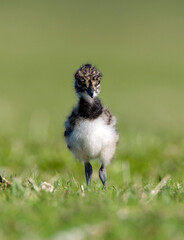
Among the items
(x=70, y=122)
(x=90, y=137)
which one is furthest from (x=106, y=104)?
(x=90, y=137)

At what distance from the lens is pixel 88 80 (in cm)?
559

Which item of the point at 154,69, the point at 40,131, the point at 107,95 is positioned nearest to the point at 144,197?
the point at 40,131

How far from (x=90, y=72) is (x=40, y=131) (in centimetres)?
539

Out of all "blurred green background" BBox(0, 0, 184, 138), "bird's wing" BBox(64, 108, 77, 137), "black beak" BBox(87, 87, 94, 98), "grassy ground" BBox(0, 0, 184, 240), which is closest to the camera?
"grassy ground" BBox(0, 0, 184, 240)

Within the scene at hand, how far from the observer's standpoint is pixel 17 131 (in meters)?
11.4

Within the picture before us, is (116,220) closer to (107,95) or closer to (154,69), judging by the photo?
(107,95)

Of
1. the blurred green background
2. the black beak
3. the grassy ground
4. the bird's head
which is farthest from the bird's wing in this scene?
the blurred green background

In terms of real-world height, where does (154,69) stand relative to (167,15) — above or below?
below

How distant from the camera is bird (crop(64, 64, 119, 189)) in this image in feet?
18.4

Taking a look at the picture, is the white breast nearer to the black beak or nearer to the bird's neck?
the bird's neck

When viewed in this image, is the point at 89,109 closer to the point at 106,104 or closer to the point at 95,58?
the point at 106,104

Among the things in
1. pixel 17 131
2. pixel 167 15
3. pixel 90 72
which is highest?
pixel 167 15

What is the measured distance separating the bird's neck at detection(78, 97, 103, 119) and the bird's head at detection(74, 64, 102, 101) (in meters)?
0.05

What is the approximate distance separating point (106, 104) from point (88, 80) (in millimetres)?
10666
